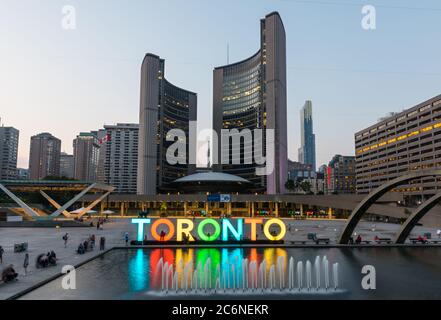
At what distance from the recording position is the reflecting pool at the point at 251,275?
15.1 metres

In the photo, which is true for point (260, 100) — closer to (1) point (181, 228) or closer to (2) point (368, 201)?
(2) point (368, 201)

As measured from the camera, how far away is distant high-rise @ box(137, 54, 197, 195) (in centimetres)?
Result: 15650

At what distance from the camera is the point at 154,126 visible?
158250mm

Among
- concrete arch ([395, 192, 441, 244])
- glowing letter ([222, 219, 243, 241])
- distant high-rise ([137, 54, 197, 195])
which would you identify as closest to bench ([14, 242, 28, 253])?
glowing letter ([222, 219, 243, 241])

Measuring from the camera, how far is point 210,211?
115m

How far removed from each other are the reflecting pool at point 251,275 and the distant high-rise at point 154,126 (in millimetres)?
131608

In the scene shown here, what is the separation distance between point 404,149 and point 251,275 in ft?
451

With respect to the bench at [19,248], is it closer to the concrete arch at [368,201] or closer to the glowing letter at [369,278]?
the glowing letter at [369,278]

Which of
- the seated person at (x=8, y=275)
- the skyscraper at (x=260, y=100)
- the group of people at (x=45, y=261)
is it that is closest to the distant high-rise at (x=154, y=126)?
the skyscraper at (x=260, y=100)

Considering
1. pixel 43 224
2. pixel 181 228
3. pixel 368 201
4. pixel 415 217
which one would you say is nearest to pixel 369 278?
pixel 368 201

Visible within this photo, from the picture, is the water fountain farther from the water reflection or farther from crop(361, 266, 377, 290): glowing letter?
crop(361, 266, 377, 290): glowing letter

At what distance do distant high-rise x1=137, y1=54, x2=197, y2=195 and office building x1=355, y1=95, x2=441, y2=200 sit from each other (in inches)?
4080

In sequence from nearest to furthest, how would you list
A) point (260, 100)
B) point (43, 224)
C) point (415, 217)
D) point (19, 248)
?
point (19, 248) → point (415, 217) → point (43, 224) → point (260, 100)
